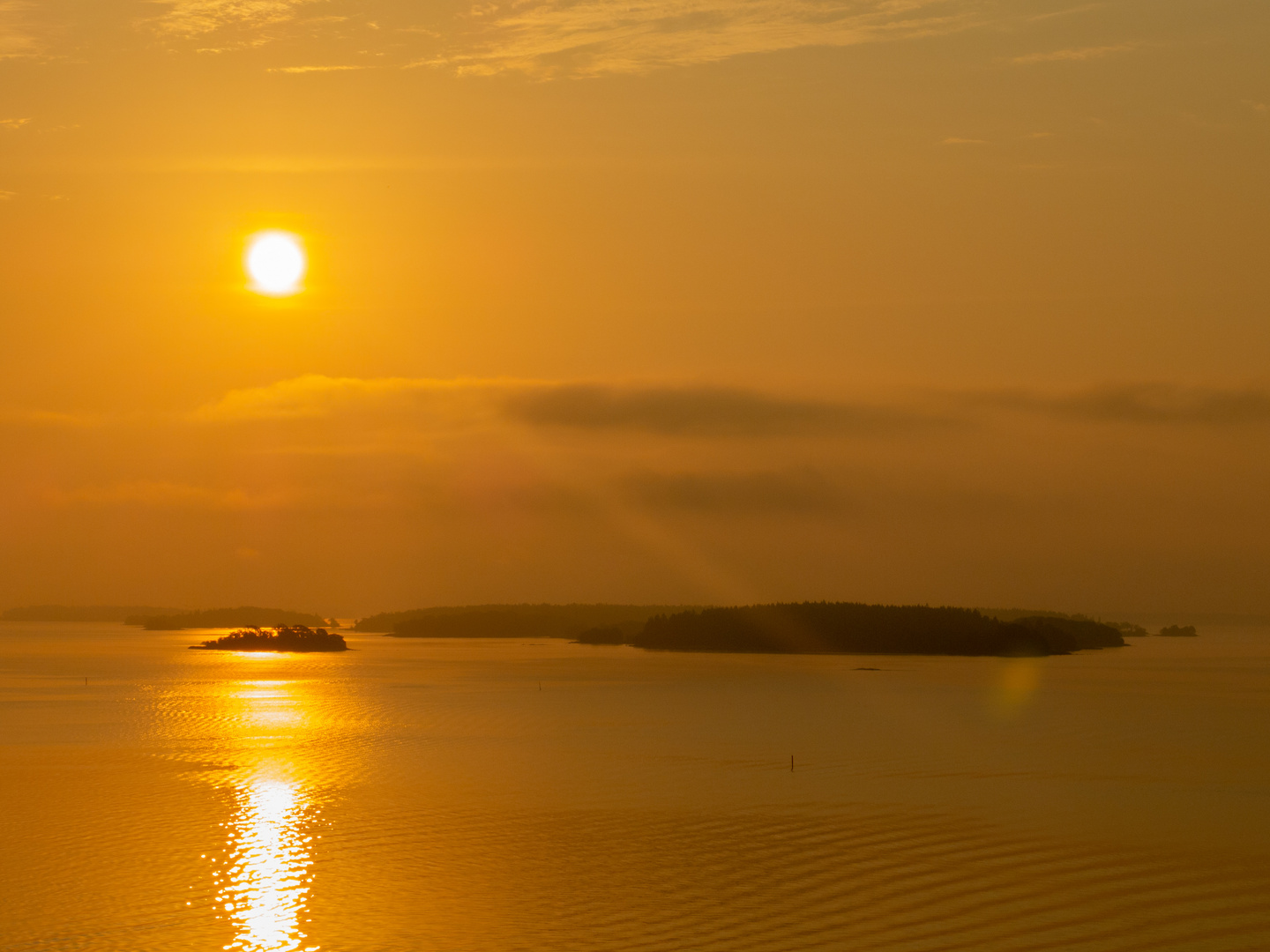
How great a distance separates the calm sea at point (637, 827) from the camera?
20484 mm

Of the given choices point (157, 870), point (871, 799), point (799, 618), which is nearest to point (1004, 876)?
point (871, 799)

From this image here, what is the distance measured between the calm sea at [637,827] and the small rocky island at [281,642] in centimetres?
9086

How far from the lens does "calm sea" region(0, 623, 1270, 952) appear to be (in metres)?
20.5

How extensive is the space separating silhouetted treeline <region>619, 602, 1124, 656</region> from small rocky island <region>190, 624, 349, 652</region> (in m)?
35.5

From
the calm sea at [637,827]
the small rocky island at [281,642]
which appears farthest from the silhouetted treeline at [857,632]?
the calm sea at [637,827]

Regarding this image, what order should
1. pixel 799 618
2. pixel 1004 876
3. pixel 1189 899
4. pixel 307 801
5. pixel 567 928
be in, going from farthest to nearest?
pixel 799 618, pixel 307 801, pixel 1004 876, pixel 1189 899, pixel 567 928

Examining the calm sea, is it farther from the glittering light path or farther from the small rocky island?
the small rocky island

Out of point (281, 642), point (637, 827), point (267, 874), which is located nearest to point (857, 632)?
point (281, 642)

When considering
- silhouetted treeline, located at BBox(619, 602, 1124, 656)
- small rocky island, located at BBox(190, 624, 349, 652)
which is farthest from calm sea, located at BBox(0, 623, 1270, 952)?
small rocky island, located at BBox(190, 624, 349, 652)

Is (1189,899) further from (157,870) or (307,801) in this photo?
(307,801)

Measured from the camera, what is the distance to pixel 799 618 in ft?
466

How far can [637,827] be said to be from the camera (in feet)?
96.1

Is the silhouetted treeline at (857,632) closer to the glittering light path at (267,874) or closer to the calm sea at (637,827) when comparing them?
the calm sea at (637,827)

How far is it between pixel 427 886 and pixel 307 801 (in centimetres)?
1028
